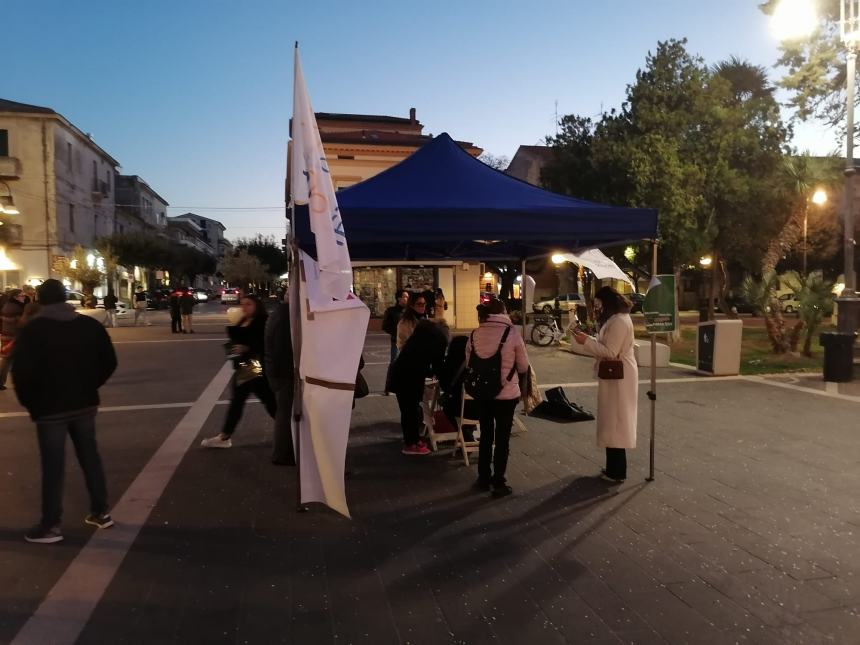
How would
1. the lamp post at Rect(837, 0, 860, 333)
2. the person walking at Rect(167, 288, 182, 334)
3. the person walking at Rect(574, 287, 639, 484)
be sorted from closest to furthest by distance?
the person walking at Rect(574, 287, 639, 484) < the lamp post at Rect(837, 0, 860, 333) < the person walking at Rect(167, 288, 182, 334)

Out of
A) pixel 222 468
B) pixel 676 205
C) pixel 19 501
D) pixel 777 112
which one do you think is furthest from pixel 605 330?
pixel 777 112

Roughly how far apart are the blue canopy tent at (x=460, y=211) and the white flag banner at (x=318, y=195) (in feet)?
2.11

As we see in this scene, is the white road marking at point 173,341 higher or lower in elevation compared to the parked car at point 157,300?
lower

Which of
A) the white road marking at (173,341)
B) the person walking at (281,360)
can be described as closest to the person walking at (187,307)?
the white road marking at (173,341)

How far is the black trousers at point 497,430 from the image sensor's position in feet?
17.1

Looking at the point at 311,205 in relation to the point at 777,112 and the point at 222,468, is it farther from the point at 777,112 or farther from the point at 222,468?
the point at 777,112

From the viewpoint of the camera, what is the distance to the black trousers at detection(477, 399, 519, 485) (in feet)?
17.1

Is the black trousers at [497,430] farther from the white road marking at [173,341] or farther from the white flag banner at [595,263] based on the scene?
the white road marking at [173,341]

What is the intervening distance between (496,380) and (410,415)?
5.50 ft

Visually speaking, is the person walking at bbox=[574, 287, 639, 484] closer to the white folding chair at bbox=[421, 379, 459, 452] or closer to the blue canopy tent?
the blue canopy tent

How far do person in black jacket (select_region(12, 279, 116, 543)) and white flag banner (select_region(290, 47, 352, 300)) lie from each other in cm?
161

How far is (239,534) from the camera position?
14.9 feet

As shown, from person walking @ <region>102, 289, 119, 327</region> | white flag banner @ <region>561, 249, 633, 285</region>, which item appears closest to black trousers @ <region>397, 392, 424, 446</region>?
white flag banner @ <region>561, 249, 633, 285</region>

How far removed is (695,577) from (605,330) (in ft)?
7.03
